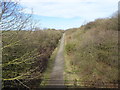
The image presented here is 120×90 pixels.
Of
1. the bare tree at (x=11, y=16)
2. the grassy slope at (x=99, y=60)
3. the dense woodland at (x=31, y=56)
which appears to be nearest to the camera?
the bare tree at (x=11, y=16)

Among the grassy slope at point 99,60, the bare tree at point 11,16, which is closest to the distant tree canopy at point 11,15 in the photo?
the bare tree at point 11,16

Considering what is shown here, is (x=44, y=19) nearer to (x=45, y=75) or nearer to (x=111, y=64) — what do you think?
(x=45, y=75)

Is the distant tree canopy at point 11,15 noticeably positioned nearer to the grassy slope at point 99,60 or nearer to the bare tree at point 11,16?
the bare tree at point 11,16

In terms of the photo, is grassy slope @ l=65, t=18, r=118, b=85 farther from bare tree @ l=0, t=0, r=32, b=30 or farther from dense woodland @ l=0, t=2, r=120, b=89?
bare tree @ l=0, t=0, r=32, b=30

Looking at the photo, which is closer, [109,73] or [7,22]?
[7,22]

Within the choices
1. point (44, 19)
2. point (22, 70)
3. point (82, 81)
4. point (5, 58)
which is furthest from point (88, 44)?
point (5, 58)

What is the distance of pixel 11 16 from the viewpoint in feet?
7.72

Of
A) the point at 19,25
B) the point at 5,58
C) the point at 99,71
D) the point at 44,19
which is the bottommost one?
the point at 99,71

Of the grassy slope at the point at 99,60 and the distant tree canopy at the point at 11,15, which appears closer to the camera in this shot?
the distant tree canopy at the point at 11,15

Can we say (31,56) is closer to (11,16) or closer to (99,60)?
(11,16)

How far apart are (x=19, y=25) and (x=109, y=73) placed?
9.20 feet

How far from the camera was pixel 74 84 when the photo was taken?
11.1 ft

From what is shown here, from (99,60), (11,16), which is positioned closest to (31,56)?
(11,16)

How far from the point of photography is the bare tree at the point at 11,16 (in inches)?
83.5
